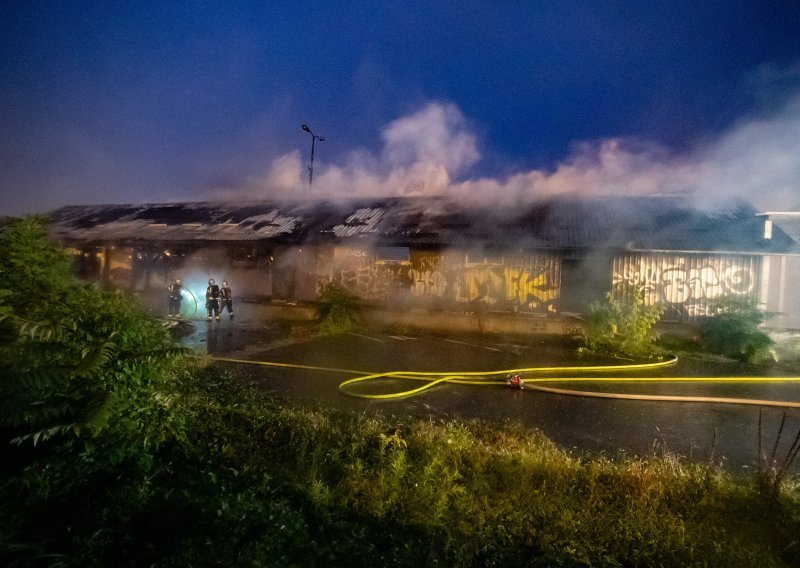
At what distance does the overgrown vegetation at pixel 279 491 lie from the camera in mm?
3100

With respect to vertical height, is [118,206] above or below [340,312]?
above

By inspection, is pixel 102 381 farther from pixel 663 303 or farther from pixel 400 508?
pixel 663 303

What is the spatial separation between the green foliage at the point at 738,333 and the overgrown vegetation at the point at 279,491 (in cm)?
866

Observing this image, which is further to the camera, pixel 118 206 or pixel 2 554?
pixel 118 206

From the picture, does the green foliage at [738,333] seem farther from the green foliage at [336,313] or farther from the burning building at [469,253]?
the green foliage at [336,313]

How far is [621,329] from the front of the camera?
10953 millimetres

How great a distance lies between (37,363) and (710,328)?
14.6 m

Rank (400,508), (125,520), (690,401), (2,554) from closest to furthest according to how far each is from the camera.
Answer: (2,554)
(125,520)
(400,508)
(690,401)

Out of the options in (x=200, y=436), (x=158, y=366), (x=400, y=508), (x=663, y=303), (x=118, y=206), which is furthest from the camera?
(x=118, y=206)

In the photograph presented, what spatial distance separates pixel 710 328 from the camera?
39.6ft

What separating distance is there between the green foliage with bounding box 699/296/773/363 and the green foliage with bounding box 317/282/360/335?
412 inches

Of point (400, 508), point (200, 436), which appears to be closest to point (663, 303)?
point (400, 508)

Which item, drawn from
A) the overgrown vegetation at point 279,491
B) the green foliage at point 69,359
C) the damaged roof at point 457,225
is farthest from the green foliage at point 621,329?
the green foliage at point 69,359

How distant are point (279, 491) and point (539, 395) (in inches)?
194
